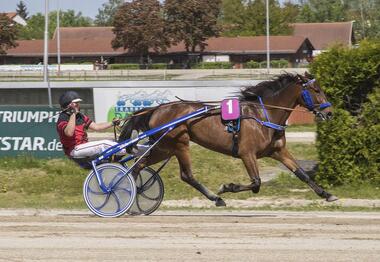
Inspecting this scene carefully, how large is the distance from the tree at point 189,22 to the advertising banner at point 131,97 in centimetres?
4528

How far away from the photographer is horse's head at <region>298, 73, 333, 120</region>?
32.6 ft

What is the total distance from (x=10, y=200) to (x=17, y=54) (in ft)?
223

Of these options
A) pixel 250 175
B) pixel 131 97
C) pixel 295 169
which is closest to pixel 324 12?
pixel 131 97

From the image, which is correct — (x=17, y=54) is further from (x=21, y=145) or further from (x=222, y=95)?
(x=21, y=145)

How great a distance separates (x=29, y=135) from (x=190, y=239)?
9.65 m

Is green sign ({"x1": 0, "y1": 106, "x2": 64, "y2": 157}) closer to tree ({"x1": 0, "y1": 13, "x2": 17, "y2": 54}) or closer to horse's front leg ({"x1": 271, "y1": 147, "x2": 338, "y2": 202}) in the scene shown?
horse's front leg ({"x1": 271, "y1": 147, "x2": 338, "y2": 202})

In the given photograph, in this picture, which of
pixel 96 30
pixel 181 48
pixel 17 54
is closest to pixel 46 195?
pixel 181 48

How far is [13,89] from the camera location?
2600 centimetres

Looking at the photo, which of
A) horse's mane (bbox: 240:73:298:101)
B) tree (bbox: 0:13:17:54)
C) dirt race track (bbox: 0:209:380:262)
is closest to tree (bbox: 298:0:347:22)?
tree (bbox: 0:13:17:54)

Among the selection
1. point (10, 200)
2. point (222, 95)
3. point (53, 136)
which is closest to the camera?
point (10, 200)

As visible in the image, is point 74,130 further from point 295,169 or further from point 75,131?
point 295,169

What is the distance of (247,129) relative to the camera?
9.38 m

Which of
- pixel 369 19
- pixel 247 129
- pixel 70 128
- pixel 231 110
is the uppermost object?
pixel 369 19

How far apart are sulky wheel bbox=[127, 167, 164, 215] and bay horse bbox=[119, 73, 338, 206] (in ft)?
0.47
